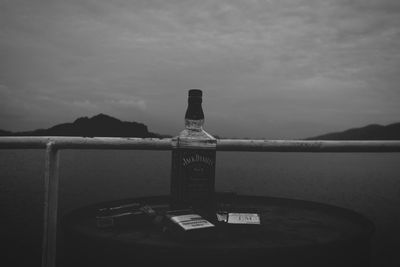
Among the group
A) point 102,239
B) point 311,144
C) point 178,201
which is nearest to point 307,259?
point 178,201

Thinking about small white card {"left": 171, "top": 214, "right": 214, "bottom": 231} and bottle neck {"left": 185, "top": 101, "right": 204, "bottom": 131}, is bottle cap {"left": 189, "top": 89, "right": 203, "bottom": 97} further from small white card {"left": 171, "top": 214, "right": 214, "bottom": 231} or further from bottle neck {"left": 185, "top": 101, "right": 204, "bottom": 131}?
small white card {"left": 171, "top": 214, "right": 214, "bottom": 231}

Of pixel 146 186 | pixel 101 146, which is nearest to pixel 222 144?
pixel 101 146

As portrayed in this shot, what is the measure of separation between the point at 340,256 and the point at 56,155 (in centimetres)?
126

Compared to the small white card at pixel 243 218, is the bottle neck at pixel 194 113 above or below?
above

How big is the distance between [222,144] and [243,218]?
56 cm

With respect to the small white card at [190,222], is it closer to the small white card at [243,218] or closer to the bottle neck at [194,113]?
the small white card at [243,218]

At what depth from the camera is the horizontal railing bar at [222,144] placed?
1.50m

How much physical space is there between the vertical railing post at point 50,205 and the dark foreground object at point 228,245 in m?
0.40

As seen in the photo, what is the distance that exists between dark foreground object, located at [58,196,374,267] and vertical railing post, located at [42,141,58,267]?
1.33 ft

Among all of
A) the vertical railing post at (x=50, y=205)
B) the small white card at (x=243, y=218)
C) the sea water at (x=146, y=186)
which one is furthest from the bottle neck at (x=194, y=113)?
the sea water at (x=146, y=186)

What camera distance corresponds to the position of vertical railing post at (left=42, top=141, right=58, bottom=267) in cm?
150

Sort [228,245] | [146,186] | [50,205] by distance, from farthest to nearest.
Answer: [146,186], [50,205], [228,245]

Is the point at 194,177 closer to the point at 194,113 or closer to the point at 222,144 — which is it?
the point at 194,113

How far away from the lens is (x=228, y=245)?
888 mm
